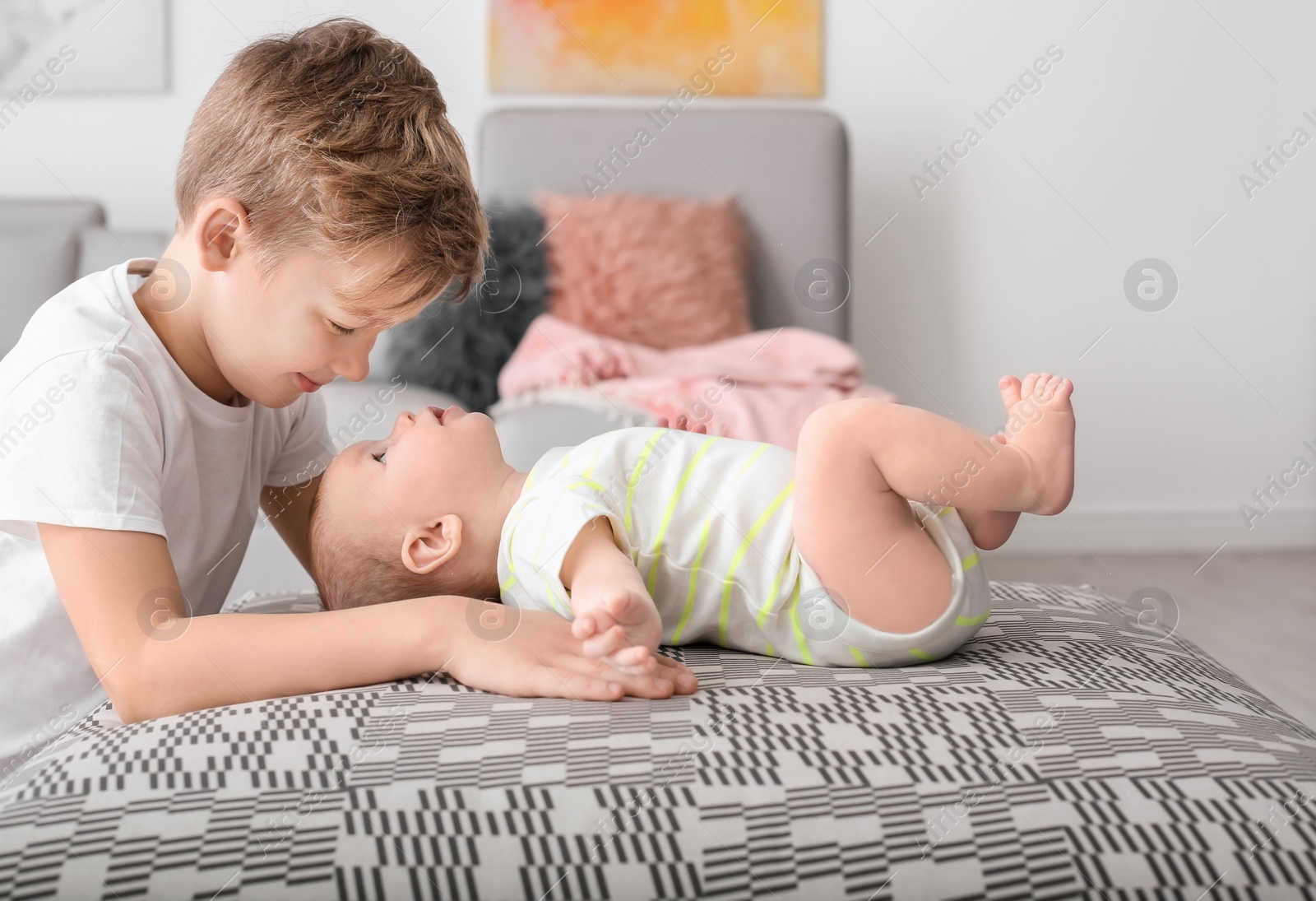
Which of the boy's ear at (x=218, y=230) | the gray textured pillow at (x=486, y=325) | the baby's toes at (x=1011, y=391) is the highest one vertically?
the boy's ear at (x=218, y=230)

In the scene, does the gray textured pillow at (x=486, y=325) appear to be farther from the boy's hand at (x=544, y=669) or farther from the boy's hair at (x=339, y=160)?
the boy's hand at (x=544, y=669)

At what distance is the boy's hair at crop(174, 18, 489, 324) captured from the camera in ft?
2.85

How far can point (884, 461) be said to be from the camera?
0.82m

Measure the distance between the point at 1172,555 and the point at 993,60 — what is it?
57.0 inches

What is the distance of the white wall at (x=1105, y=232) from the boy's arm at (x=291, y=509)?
1.74 metres

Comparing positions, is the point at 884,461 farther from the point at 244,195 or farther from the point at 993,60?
the point at 993,60

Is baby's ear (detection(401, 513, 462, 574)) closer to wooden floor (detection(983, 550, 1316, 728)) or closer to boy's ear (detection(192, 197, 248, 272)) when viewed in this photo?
boy's ear (detection(192, 197, 248, 272))

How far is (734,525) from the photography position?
90cm

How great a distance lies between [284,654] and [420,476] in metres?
0.25

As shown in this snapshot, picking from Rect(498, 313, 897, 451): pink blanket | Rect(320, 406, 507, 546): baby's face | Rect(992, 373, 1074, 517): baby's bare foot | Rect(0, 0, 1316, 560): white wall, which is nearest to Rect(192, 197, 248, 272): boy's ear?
Rect(320, 406, 507, 546): baby's face

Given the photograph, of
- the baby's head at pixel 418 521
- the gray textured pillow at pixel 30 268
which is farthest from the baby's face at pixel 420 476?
the gray textured pillow at pixel 30 268

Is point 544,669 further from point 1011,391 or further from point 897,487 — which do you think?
point 1011,391

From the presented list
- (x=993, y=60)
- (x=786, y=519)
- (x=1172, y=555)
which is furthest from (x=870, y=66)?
(x=786, y=519)

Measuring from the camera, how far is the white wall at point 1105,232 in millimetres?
2727
